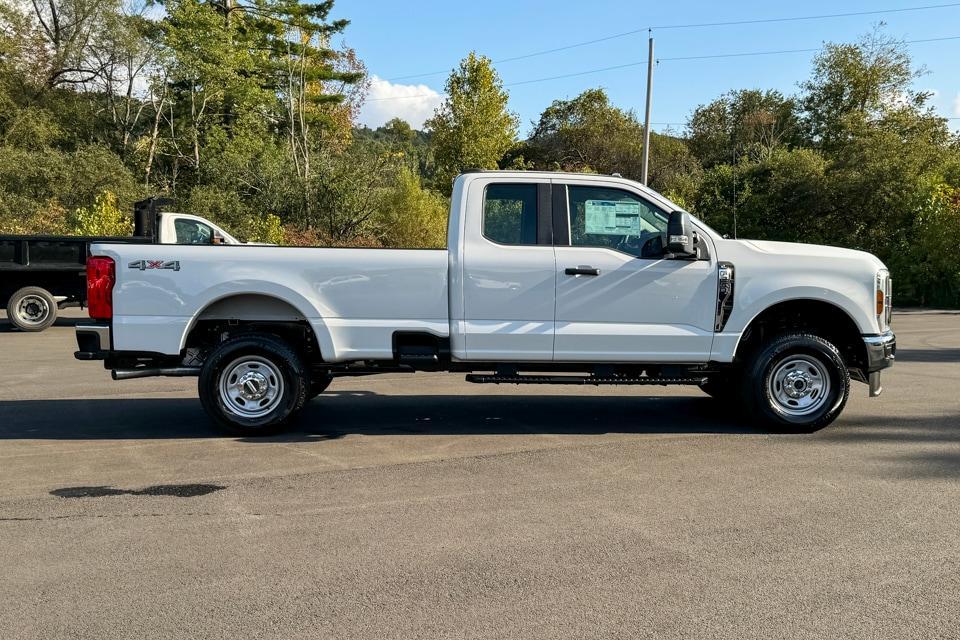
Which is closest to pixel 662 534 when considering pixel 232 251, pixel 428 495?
pixel 428 495

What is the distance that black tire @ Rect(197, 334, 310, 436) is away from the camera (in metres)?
6.89

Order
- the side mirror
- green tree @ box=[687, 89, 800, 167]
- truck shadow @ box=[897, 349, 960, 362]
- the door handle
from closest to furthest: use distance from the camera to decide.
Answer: the side mirror → the door handle → truck shadow @ box=[897, 349, 960, 362] → green tree @ box=[687, 89, 800, 167]

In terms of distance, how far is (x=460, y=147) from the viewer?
115 feet

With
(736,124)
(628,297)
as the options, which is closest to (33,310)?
(628,297)

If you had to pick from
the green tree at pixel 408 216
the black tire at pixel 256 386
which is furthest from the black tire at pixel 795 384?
the green tree at pixel 408 216

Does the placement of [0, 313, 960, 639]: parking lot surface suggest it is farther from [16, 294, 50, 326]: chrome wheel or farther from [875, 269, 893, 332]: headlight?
[16, 294, 50, 326]: chrome wheel

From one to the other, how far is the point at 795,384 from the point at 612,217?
7.26ft

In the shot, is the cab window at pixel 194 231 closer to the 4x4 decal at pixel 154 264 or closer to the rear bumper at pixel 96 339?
the rear bumper at pixel 96 339

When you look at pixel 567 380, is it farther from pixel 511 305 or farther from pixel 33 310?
pixel 33 310

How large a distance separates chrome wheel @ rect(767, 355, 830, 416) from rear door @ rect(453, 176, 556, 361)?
2.08 meters

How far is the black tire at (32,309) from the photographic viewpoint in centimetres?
1548

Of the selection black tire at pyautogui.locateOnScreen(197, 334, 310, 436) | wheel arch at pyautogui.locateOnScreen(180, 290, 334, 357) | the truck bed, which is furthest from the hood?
black tire at pyautogui.locateOnScreen(197, 334, 310, 436)

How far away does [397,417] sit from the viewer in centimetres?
788

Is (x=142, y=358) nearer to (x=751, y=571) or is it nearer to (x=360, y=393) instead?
(x=360, y=393)
